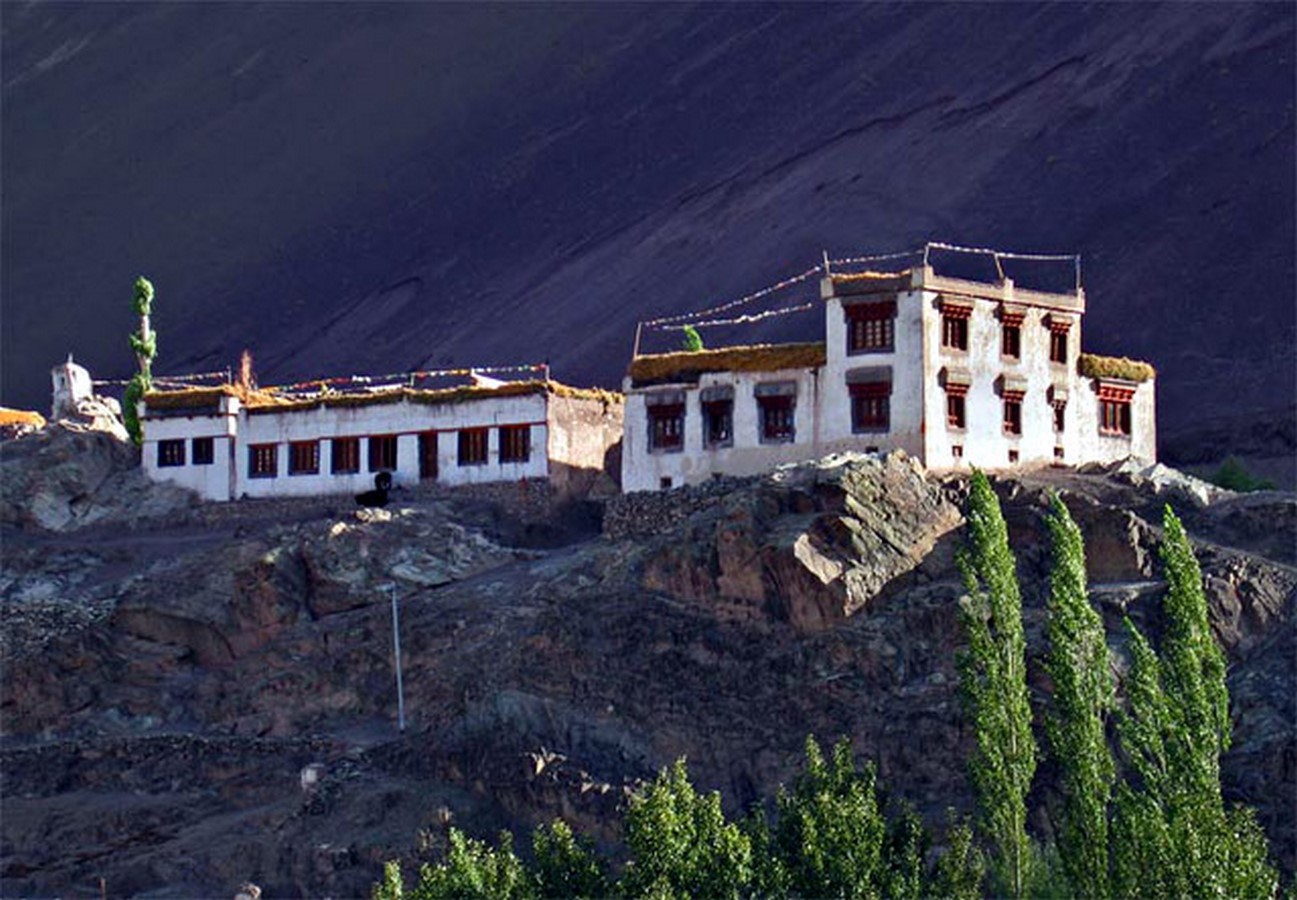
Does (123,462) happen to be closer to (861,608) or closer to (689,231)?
(861,608)

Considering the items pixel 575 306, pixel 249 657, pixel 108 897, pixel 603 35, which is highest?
pixel 603 35

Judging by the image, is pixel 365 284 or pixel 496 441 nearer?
pixel 496 441

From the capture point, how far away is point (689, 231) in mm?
140750

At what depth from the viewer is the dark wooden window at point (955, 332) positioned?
7400cm

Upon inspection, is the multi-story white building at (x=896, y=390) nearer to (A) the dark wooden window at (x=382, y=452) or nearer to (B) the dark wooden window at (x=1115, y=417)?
(B) the dark wooden window at (x=1115, y=417)

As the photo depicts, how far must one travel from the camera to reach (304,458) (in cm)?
8362

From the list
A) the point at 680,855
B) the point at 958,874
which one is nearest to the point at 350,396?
the point at 680,855

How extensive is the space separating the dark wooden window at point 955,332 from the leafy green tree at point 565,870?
18.9 m

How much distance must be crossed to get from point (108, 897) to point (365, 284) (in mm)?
86105

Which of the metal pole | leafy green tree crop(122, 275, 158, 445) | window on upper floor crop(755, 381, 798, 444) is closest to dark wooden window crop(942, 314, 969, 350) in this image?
window on upper floor crop(755, 381, 798, 444)

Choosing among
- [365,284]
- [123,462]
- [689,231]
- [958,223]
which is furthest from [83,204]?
[123,462]

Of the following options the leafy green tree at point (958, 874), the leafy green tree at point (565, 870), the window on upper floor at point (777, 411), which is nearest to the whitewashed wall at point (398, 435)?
the window on upper floor at point (777, 411)

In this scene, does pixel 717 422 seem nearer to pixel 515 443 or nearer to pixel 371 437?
pixel 515 443

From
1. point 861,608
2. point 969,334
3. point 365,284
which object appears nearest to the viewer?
point 861,608
